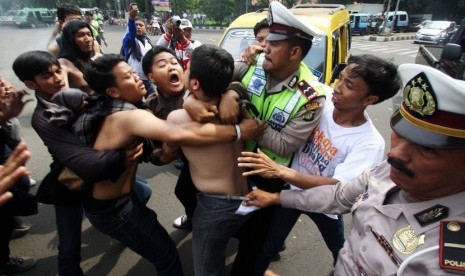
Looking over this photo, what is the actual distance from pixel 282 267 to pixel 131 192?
1.44m

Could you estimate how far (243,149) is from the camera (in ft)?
6.11

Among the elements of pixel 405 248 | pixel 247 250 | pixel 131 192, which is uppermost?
pixel 405 248

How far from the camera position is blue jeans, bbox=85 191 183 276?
178 cm

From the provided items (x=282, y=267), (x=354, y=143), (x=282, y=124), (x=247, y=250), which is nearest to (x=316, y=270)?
(x=282, y=267)

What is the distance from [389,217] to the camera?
3.76 ft

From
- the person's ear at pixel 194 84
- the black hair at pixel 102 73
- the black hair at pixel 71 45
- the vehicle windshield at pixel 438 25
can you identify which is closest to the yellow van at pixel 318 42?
the black hair at pixel 71 45

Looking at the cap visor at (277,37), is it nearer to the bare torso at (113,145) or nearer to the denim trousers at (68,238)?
the bare torso at (113,145)

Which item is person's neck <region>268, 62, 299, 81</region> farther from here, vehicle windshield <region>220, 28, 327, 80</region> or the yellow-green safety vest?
vehicle windshield <region>220, 28, 327, 80</region>

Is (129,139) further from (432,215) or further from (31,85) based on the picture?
(432,215)

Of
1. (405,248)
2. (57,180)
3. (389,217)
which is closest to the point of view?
(405,248)

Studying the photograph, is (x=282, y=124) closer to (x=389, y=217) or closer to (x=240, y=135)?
(x=240, y=135)

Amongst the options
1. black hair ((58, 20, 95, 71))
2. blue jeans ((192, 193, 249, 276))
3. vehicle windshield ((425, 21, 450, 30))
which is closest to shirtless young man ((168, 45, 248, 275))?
blue jeans ((192, 193, 249, 276))

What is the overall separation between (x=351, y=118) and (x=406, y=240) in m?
0.89

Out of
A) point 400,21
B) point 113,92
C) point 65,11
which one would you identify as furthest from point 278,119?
point 400,21
